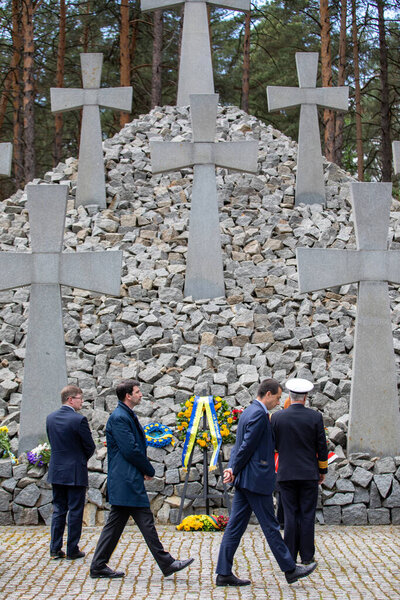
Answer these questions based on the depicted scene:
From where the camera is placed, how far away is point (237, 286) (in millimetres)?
12453

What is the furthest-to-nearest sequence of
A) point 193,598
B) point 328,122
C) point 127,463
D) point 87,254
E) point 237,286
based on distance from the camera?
point 328,122, point 237,286, point 87,254, point 127,463, point 193,598

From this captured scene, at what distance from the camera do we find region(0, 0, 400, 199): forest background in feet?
73.9

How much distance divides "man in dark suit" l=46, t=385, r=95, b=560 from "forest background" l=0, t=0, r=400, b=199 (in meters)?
14.6

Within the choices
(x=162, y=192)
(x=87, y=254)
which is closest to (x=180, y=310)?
(x=87, y=254)

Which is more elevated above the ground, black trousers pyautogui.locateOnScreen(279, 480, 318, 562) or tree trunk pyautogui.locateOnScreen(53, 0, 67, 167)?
tree trunk pyautogui.locateOnScreen(53, 0, 67, 167)

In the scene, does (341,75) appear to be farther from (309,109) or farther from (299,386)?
(299,386)

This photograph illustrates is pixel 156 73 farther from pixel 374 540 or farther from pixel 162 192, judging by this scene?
pixel 374 540

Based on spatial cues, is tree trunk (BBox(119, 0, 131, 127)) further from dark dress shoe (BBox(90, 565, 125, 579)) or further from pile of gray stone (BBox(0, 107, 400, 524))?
dark dress shoe (BBox(90, 565, 125, 579))

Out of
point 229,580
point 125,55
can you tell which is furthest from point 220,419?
point 125,55

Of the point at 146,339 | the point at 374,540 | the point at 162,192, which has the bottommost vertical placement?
the point at 374,540

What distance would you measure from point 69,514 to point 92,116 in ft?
32.8

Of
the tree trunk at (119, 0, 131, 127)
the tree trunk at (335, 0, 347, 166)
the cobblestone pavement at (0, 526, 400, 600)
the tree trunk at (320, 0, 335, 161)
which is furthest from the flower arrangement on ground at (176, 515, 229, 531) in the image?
the tree trunk at (119, 0, 131, 127)

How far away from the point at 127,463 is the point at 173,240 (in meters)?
7.86

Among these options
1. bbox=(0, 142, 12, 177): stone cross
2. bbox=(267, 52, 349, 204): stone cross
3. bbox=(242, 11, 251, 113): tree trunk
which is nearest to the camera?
bbox=(0, 142, 12, 177): stone cross
